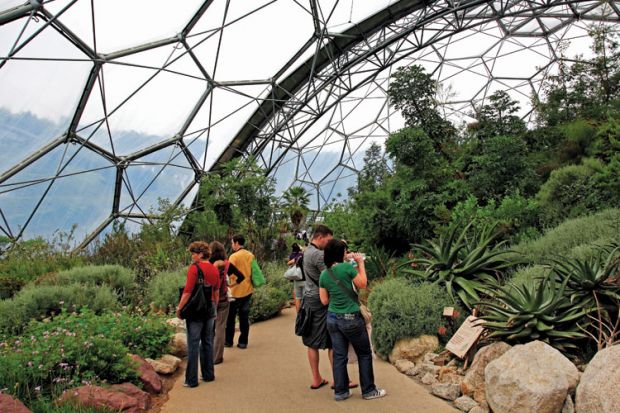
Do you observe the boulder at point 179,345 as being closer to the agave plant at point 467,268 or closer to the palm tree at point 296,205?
the agave plant at point 467,268

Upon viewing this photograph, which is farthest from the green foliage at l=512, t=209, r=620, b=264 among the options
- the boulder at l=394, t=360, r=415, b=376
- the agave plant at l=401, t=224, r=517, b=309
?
the boulder at l=394, t=360, r=415, b=376

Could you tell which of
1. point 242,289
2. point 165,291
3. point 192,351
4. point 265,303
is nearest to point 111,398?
point 192,351

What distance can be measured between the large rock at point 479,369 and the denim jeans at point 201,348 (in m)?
3.04

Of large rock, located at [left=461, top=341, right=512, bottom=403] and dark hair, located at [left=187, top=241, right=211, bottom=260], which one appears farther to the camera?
dark hair, located at [left=187, top=241, right=211, bottom=260]

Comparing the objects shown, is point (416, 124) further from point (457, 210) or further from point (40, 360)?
point (40, 360)

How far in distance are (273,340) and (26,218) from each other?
33.6ft

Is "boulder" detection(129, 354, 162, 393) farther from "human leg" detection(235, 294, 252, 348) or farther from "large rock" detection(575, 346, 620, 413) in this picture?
"large rock" detection(575, 346, 620, 413)

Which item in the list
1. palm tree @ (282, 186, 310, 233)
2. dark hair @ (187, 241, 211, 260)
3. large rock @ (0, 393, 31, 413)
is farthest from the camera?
palm tree @ (282, 186, 310, 233)

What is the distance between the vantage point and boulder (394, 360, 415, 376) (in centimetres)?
591

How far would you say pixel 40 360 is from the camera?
14.9 feet

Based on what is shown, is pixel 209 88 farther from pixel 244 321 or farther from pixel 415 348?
pixel 415 348

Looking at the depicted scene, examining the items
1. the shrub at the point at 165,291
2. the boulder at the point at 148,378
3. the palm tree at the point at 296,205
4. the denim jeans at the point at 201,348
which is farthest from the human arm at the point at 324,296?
the palm tree at the point at 296,205

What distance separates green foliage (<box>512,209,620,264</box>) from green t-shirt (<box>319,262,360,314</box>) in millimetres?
3851

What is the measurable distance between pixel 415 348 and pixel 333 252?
86.4 inches
